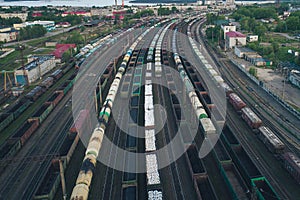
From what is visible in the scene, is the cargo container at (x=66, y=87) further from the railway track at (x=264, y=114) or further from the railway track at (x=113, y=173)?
the railway track at (x=264, y=114)

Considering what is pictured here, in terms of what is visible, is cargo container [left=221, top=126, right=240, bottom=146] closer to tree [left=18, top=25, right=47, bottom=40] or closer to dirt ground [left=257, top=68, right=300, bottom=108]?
dirt ground [left=257, top=68, right=300, bottom=108]

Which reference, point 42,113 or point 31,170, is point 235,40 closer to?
point 42,113

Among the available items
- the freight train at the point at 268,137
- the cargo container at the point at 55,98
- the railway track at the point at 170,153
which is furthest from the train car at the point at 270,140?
the cargo container at the point at 55,98

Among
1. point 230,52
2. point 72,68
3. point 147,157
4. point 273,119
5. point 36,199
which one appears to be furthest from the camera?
point 230,52

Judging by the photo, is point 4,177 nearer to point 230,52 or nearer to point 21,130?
point 21,130

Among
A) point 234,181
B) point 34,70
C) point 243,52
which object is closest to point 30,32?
point 34,70

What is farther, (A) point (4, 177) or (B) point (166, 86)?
(B) point (166, 86)

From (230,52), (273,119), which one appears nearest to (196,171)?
(273,119)
